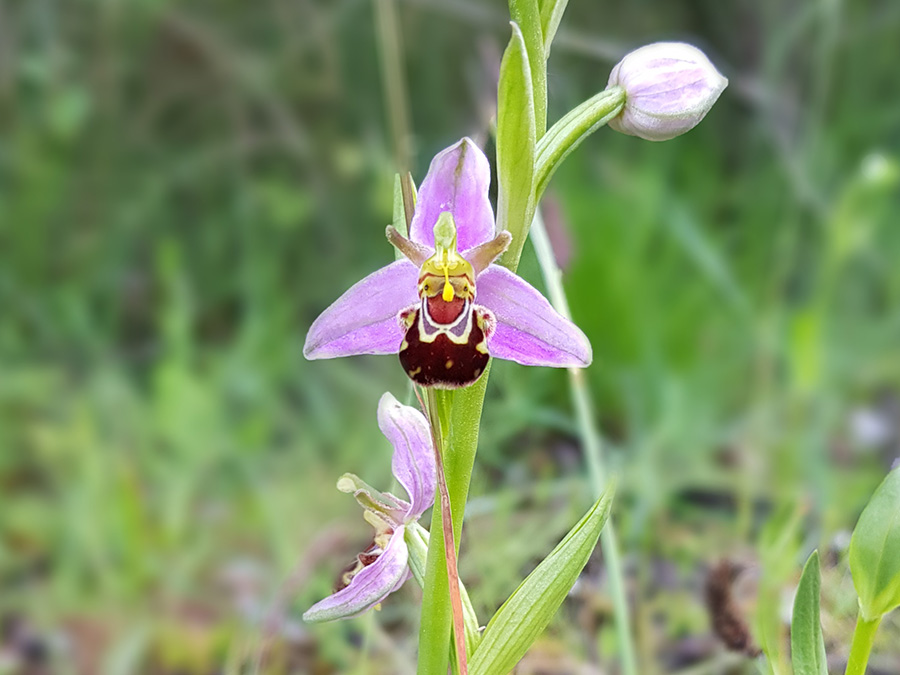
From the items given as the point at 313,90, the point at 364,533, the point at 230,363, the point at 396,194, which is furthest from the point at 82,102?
the point at 396,194

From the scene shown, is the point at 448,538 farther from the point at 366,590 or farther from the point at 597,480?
the point at 597,480

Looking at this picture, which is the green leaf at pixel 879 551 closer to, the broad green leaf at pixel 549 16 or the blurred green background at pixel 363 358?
the blurred green background at pixel 363 358

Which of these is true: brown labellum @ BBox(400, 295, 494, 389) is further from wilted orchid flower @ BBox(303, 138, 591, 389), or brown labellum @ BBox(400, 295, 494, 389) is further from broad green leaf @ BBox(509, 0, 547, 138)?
broad green leaf @ BBox(509, 0, 547, 138)

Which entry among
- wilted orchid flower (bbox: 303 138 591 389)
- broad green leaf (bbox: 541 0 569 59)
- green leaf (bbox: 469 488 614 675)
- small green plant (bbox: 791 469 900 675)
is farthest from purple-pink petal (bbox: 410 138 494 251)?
small green plant (bbox: 791 469 900 675)

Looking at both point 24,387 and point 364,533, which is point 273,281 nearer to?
point 24,387

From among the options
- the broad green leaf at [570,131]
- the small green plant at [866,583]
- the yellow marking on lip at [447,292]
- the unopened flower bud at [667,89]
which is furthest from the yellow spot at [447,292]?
the small green plant at [866,583]
